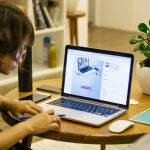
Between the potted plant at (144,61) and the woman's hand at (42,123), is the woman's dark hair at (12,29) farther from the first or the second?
the potted plant at (144,61)

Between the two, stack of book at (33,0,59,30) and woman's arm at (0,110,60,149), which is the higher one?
stack of book at (33,0,59,30)

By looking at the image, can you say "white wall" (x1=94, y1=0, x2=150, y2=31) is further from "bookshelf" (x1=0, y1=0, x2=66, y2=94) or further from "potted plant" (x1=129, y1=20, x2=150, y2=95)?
"potted plant" (x1=129, y1=20, x2=150, y2=95)

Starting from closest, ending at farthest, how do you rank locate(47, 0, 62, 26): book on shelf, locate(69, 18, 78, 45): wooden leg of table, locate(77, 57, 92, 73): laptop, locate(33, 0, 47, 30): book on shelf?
1. locate(77, 57, 92, 73): laptop
2. locate(33, 0, 47, 30): book on shelf
3. locate(47, 0, 62, 26): book on shelf
4. locate(69, 18, 78, 45): wooden leg of table

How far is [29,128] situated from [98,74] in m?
0.49

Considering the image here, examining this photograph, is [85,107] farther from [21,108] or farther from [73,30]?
[73,30]

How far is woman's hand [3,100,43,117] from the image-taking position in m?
1.56

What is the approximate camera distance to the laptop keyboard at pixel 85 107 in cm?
158

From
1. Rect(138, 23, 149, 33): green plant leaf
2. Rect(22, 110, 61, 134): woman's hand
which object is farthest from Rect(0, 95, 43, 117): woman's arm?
Rect(138, 23, 149, 33): green plant leaf

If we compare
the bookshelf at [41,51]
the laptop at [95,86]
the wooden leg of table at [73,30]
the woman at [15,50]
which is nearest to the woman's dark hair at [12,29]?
the woman at [15,50]

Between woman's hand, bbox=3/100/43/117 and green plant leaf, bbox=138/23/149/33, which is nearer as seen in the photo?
woman's hand, bbox=3/100/43/117

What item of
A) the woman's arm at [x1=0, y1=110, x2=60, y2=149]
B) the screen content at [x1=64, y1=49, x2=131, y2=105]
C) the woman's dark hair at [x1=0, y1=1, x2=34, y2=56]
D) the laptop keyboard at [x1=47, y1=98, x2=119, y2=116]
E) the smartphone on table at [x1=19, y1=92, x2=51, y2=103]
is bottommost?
the smartphone on table at [x1=19, y1=92, x2=51, y2=103]

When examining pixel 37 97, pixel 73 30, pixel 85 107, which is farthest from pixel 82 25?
pixel 85 107

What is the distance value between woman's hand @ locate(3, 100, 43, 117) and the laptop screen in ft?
0.86

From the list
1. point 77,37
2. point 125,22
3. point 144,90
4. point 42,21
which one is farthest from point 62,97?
point 125,22
